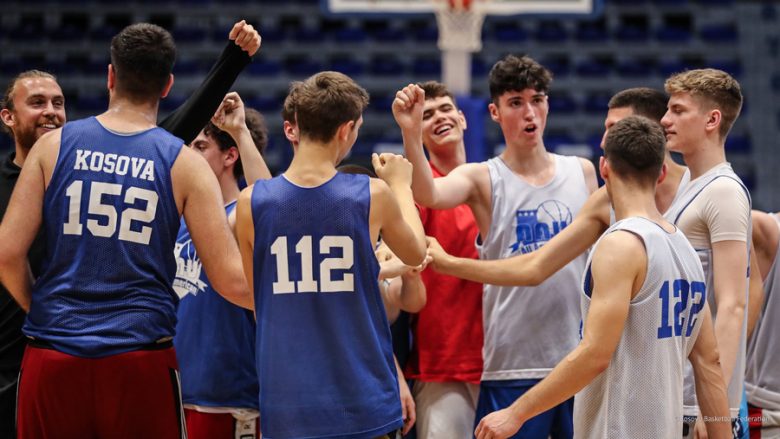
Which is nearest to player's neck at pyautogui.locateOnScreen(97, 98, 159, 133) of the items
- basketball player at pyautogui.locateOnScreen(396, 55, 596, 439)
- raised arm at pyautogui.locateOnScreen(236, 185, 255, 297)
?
raised arm at pyautogui.locateOnScreen(236, 185, 255, 297)

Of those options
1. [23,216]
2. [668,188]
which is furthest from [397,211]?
[668,188]

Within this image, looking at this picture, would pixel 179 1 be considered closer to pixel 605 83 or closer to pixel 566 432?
pixel 605 83

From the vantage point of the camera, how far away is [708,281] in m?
3.77

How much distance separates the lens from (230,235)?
330 cm

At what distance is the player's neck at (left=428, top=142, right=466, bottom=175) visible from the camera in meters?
5.02

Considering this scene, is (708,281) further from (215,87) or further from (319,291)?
(215,87)

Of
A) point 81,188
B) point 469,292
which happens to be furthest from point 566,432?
point 81,188

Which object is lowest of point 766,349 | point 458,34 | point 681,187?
point 766,349

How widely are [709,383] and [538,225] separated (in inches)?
53.8

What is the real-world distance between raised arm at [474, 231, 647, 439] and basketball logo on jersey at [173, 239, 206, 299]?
5.36 ft

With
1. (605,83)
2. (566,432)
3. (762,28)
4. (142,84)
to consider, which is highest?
(762,28)

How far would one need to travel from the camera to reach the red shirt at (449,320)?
453cm

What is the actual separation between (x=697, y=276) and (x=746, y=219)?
0.57 meters

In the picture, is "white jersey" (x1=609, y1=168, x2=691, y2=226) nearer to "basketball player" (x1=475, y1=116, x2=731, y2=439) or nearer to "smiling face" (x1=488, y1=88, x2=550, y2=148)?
"basketball player" (x1=475, y1=116, x2=731, y2=439)
